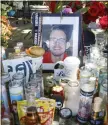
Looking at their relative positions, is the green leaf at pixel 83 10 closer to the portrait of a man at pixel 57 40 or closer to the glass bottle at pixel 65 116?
the portrait of a man at pixel 57 40

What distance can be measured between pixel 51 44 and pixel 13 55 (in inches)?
11.5

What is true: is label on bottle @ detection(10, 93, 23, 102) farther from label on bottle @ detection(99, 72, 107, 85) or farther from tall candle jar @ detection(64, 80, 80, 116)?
label on bottle @ detection(99, 72, 107, 85)

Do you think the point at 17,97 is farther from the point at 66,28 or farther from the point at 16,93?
the point at 66,28

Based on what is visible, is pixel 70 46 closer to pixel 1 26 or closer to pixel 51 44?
pixel 51 44

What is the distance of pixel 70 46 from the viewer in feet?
4.28

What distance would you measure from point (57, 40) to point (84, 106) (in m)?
0.49

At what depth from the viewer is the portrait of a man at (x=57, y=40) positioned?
129 centimetres

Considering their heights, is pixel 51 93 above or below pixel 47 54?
below

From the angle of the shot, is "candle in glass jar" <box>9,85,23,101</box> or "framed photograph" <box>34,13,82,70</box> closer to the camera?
"candle in glass jar" <box>9,85,23,101</box>

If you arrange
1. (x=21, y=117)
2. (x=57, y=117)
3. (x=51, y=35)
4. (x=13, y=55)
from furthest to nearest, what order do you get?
1. (x=51, y=35)
2. (x=13, y=55)
3. (x=57, y=117)
4. (x=21, y=117)

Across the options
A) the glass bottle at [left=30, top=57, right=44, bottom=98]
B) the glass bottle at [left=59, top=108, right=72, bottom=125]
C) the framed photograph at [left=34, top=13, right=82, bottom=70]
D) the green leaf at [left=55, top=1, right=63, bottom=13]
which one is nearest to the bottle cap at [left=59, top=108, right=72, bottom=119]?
the glass bottle at [left=59, top=108, right=72, bottom=125]

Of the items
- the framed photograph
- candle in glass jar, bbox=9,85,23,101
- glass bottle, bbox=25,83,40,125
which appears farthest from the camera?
the framed photograph

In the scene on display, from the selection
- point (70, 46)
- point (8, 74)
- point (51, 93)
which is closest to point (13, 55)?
point (8, 74)

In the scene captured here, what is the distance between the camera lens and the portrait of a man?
1.29m
